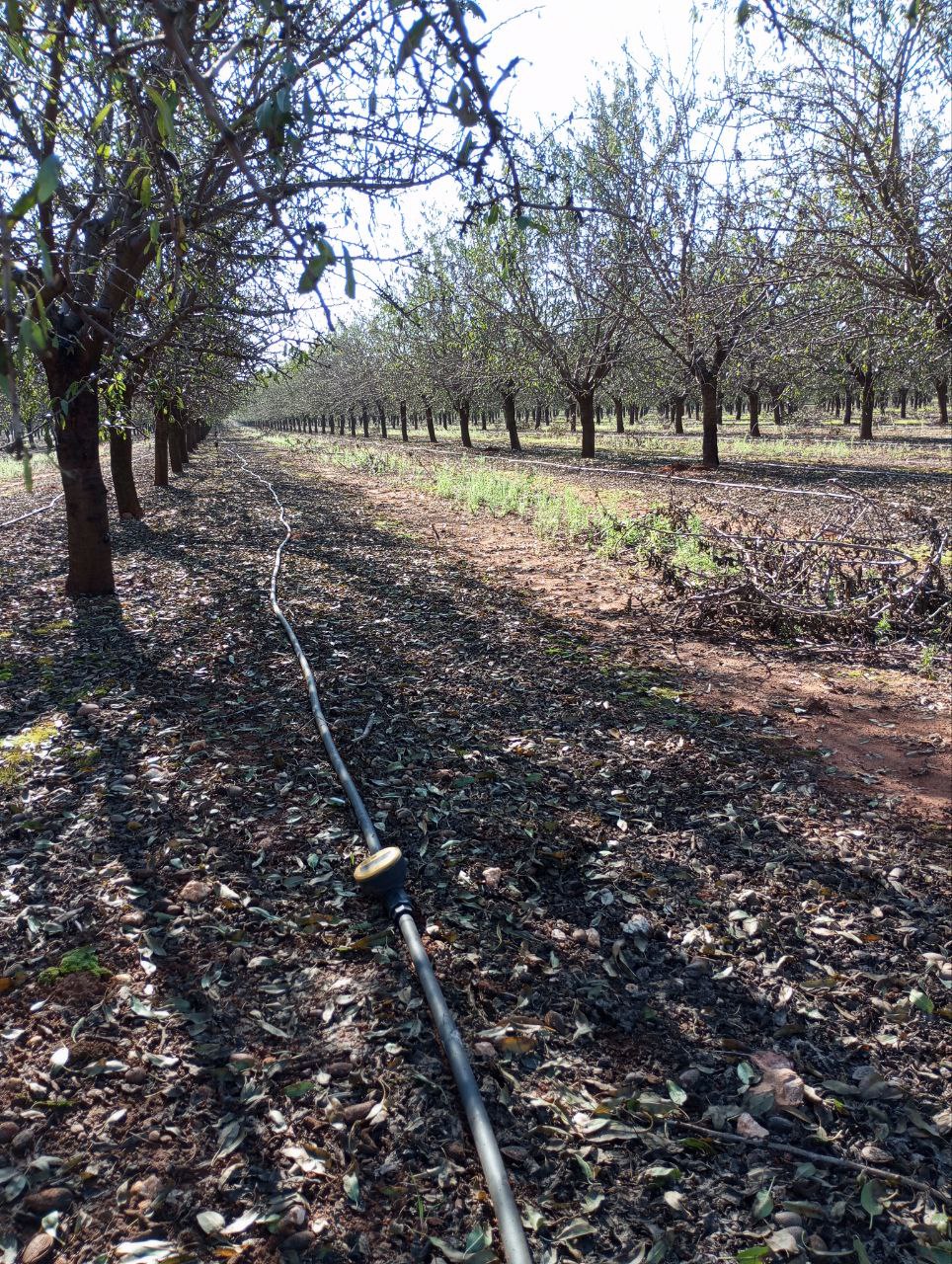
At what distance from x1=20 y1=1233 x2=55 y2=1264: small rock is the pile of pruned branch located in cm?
590

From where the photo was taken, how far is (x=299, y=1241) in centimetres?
193

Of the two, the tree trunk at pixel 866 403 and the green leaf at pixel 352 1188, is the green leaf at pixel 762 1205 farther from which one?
the tree trunk at pixel 866 403

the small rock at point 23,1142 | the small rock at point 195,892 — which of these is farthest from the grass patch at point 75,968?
the small rock at point 23,1142

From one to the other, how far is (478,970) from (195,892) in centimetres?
127

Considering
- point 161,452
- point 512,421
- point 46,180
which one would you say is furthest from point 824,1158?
point 512,421

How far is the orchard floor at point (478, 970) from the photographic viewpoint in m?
2.04

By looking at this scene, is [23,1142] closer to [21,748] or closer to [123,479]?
[21,748]

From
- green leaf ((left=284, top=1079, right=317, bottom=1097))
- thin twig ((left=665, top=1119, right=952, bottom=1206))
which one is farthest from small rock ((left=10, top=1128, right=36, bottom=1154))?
thin twig ((left=665, top=1119, right=952, bottom=1206))

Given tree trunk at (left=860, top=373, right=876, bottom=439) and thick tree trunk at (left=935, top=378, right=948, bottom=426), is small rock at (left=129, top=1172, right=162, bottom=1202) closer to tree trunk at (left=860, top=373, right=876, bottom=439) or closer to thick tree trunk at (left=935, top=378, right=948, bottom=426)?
tree trunk at (left=860, top=373, right=876, bottom=439)

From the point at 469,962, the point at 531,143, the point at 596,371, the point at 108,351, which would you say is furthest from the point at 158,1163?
the point at 596,371

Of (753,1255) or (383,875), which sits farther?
(383,875)

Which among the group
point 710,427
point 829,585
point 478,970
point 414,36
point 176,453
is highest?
point 176,453

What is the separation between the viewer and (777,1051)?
252cm

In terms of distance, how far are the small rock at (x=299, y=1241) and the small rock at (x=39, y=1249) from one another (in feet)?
1.82
